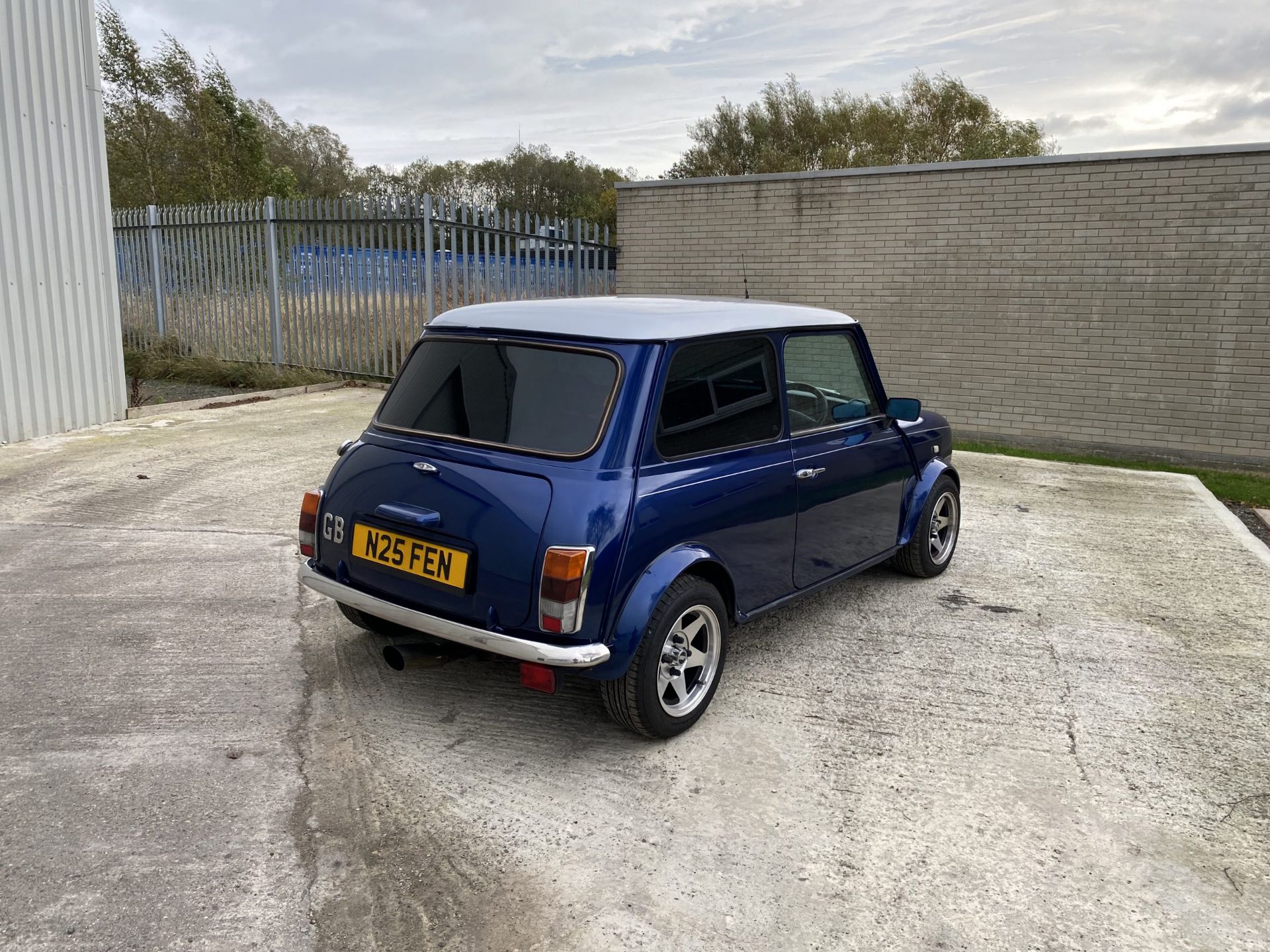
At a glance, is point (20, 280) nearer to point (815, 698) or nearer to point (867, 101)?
point (815, 698)

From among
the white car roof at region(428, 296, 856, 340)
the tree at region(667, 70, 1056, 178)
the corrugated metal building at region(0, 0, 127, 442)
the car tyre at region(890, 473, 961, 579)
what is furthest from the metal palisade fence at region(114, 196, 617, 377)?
the tree at region(667, 70, 1056, 178)

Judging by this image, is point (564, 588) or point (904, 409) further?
point (904, 409)

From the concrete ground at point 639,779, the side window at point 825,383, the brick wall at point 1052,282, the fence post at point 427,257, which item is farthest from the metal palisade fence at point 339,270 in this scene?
the side window at point 825,383

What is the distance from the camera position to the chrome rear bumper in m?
2.99

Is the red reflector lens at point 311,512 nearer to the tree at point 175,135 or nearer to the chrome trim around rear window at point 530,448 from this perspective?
the chrome trim around rear window at point 530,448

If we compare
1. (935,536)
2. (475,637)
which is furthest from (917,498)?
(475,637)

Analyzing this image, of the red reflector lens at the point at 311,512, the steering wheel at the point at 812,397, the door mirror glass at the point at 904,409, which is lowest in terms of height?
the red reflector lens at the point at 311,512

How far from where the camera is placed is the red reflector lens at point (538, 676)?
3080 mm

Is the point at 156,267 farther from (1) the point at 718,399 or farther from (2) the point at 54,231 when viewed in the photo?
(1) the point at 718,399

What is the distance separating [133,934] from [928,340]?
10.3 m

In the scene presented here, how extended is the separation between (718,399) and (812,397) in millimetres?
756

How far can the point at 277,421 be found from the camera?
10.1m

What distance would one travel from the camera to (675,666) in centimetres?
344

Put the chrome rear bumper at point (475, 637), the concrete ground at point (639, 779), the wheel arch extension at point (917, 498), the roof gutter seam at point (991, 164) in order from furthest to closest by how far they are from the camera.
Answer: the roof gutter seam at point (991, 164)
the wheel arch extension at point (917, 498)
the chrome rear bumper at point (475, 637)
the concrete ground at point (639, 779)
